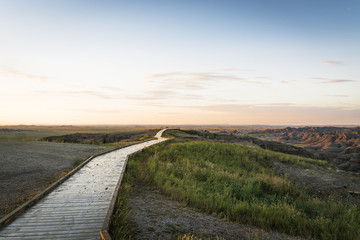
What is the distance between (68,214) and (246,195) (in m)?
8.11

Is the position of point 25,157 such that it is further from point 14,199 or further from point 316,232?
point 316,232

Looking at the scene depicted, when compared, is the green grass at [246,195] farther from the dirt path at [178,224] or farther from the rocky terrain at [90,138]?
the rocky terrain at [90,138]

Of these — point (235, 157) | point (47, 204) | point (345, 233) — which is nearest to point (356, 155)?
point (235, 157)

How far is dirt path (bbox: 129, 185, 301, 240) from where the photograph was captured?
6230 mm

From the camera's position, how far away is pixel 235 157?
2092 cm

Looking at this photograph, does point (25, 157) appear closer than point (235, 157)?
Yes

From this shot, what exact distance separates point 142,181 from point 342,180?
1553 cm

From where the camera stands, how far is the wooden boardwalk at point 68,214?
4945 millimetres

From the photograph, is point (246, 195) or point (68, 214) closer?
point (68, 214)

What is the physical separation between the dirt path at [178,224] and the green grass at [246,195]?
638 mm

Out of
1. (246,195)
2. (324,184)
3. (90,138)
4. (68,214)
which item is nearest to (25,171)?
(68,214)

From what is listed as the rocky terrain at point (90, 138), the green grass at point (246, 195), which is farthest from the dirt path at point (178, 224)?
the rocky terrain at point (90, 138)

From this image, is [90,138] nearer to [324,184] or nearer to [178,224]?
[324,184]

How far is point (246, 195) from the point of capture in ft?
36.1
